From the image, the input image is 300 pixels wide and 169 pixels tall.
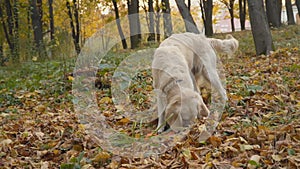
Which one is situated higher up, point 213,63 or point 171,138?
point 213,63

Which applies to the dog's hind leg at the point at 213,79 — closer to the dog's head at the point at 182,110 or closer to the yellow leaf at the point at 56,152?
the dog's head at the point at 182,110

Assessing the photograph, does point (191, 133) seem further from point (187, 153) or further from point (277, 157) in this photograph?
point (277, 157)

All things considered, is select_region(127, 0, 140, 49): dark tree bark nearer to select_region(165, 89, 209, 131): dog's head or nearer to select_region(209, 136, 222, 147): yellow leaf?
select_region(165, 89, 209, 131): dog's head

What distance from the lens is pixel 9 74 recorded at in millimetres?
11203

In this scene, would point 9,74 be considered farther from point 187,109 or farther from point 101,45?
point 187,109

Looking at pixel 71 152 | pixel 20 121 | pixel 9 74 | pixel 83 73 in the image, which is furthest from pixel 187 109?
pixel 9 74

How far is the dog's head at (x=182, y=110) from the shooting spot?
4.40 m

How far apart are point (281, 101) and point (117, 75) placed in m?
3.60

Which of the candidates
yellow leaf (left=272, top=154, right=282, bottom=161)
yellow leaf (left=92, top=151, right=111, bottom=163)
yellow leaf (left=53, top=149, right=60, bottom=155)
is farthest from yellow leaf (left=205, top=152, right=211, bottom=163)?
yellow leaf (left=53, top=149, right=60, bottom=155)

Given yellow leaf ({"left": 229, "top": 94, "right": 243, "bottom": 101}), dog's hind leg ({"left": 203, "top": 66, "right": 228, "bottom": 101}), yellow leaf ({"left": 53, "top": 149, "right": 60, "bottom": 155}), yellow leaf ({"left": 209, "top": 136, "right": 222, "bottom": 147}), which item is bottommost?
yellow leaf ({"left": 53, "top": 149, "right": 60, "bottom": 155})

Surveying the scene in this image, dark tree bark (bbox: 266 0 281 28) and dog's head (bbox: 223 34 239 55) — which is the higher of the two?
dark tree bark (bbox: 266 0 281 28)

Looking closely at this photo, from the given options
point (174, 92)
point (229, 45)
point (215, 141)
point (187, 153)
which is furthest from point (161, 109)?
point (229, 45)

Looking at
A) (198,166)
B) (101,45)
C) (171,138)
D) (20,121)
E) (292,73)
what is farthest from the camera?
(101,45)

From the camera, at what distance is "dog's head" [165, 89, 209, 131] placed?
4402 millimetres
